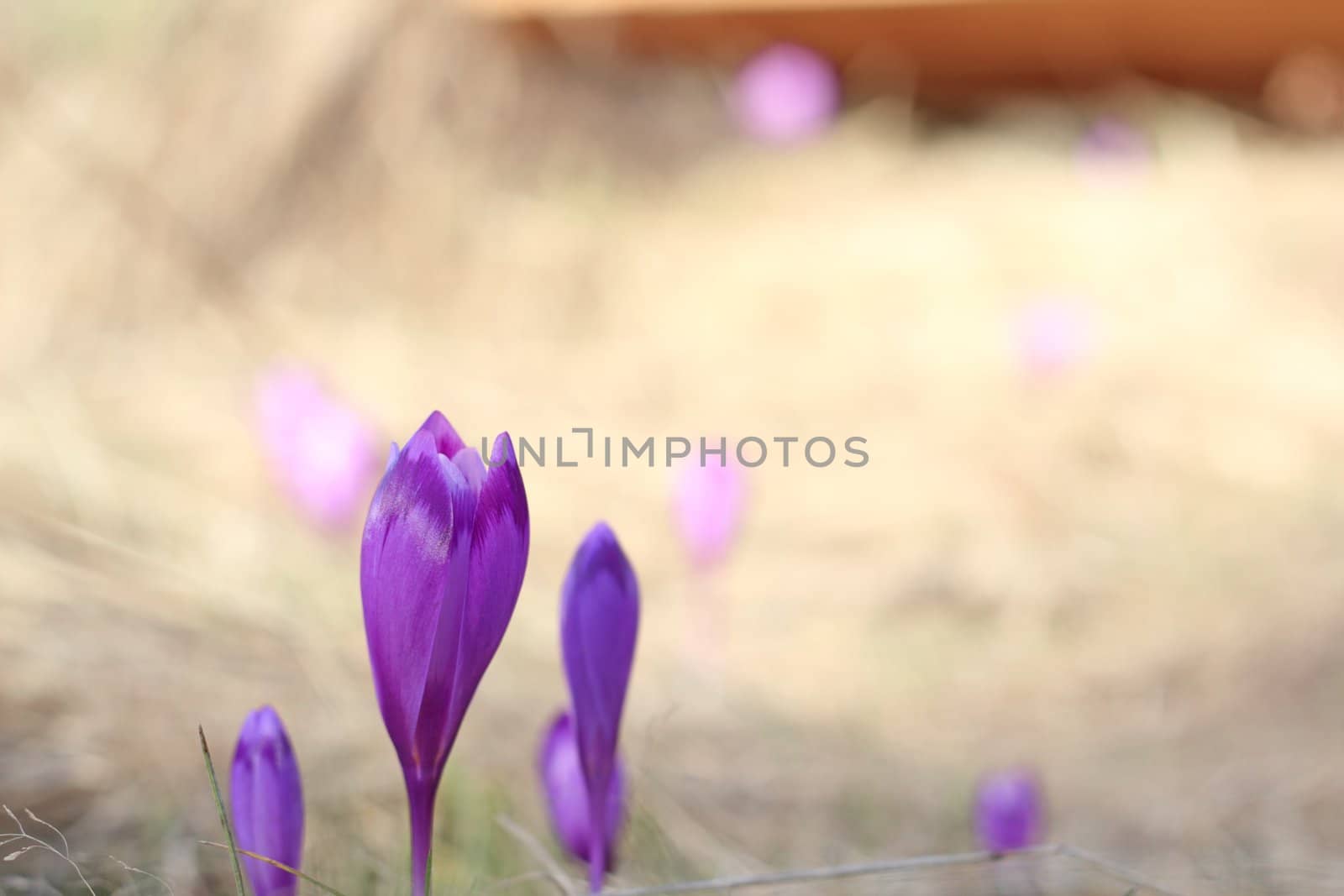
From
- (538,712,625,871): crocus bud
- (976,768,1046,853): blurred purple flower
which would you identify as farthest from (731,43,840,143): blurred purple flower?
(538,712,625,871): crocus bud

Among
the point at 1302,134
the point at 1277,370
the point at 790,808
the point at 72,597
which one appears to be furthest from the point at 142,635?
the point at 1302,134

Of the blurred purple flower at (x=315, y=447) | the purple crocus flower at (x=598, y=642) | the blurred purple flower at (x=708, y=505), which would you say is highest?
the blurred purple flower at (x=315, y=447)

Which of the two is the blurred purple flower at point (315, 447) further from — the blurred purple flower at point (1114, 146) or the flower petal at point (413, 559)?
the blurred purple flower at point (1114, 146)

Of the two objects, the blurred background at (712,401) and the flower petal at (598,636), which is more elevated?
the blurred background at (712,401)

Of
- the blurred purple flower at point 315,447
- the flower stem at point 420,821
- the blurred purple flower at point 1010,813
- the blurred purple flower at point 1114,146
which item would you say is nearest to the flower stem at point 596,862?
the flower stem at point 420,821

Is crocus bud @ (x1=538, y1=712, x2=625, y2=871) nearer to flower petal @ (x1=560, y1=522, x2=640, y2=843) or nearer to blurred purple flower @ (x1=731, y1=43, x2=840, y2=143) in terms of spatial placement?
flower petal @ (x1=560, y1=522, x2=640, y2=843)
